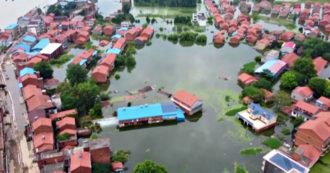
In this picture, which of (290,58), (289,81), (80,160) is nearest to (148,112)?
(80,160)

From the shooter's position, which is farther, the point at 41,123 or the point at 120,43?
the point at 120,43

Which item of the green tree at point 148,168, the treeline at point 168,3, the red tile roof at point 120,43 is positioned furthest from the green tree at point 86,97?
the treeline at point 168,3

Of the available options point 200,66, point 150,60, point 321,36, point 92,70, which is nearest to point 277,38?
point 321,36

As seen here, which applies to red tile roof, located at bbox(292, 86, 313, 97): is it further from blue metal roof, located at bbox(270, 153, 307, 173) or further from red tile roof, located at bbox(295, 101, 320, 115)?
blue metal roof, located at bbox(270, 153, 307, 173)

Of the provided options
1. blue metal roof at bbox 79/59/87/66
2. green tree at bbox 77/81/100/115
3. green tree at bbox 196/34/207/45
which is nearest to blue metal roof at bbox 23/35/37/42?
blue metal roof at bbox 79/59/87/66

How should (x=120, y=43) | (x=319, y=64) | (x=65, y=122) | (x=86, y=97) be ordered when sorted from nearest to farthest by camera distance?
(x=65, y=122)
(x=86, y=97)
(x=319, y=64)
(x=120, y=43)

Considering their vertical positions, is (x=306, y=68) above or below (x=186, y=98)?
above

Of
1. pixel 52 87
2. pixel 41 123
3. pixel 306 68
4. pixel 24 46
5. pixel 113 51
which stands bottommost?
pixel 41 123

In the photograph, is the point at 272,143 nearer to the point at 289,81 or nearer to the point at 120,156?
the point at 289,81
